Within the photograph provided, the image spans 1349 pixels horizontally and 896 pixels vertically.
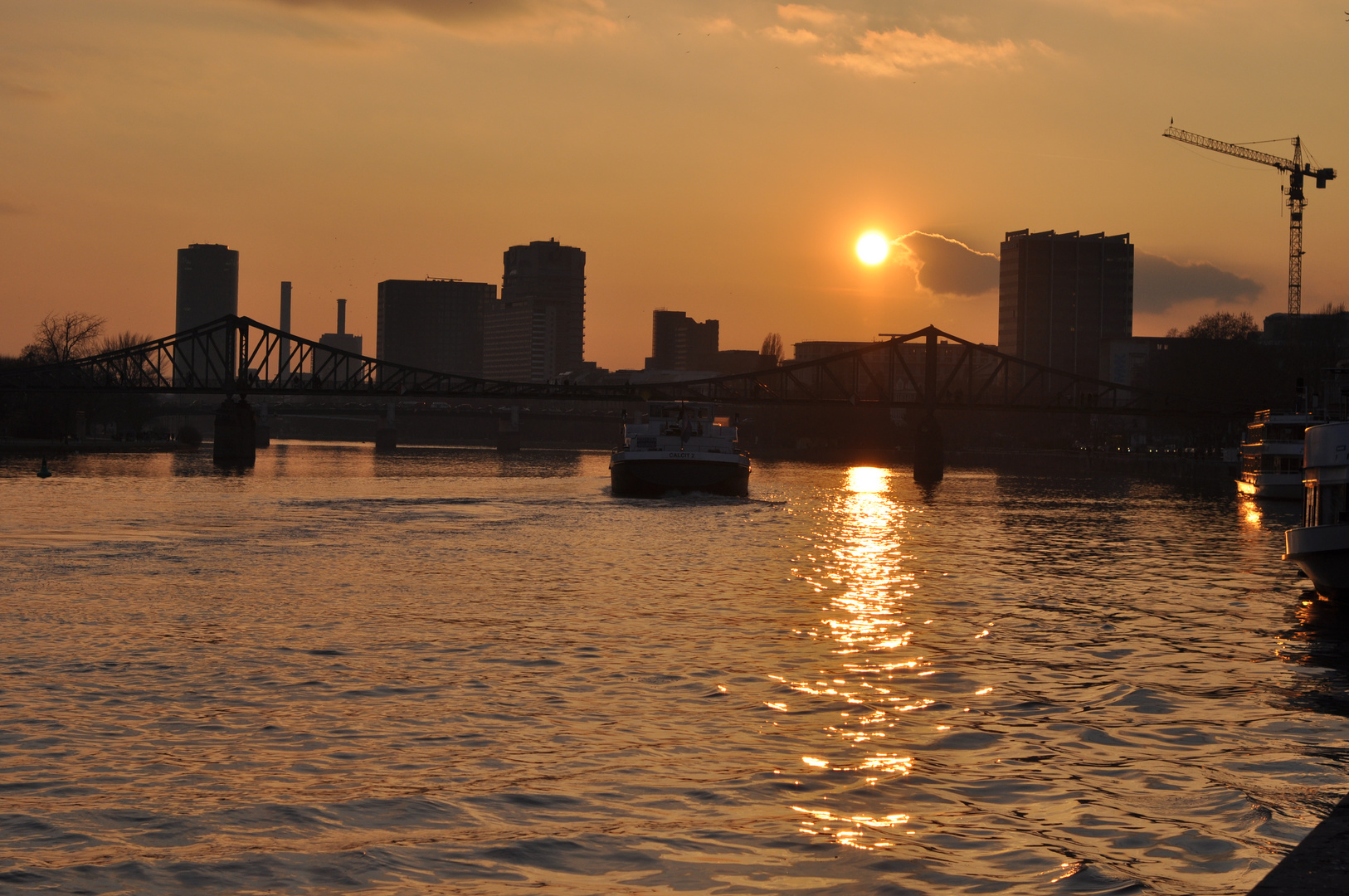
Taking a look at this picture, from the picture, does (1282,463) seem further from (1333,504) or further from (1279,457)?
(1333,504)

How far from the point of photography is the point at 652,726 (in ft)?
53.8

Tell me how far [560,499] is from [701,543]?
33.3 m

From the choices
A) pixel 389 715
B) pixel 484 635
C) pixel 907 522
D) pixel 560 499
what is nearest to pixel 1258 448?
pixel 907 522

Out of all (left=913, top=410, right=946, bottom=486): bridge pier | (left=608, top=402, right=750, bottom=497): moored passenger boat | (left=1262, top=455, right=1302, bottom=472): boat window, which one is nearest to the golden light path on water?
(left=608, top=402, right=750, bottom=497): moored passenger boat

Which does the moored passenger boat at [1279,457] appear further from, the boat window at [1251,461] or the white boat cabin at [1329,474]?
the white boat cabin at [1329,474]

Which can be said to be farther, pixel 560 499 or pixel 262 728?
pixel 560 499

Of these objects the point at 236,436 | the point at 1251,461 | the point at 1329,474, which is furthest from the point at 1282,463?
the point at 236,436

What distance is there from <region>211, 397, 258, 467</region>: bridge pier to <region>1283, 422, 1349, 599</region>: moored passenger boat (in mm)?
131131

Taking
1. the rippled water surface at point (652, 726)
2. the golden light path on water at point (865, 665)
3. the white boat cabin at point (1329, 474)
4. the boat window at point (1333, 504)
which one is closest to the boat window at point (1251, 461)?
the golden light path on water at point (865, 665)

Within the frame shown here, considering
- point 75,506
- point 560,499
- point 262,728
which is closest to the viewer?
point 262,728

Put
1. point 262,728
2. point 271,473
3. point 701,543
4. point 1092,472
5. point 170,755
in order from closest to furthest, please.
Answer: point 170,755 → point 262,728 → point 701,543 → point 271,473 → point 1092,472

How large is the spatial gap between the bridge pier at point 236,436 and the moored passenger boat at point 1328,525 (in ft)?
430

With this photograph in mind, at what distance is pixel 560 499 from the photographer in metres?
81.6

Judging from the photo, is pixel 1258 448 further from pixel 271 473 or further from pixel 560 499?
pixel 271 473
